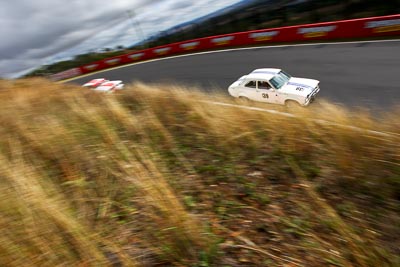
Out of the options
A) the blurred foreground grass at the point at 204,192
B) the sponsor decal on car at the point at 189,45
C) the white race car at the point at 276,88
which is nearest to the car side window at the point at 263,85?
the white race car at the point at 276,88

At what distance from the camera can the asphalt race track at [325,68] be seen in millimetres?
10064

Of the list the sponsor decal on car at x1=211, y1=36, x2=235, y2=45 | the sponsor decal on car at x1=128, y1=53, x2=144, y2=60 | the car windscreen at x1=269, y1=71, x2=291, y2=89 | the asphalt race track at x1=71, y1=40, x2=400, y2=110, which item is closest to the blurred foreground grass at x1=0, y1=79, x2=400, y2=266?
the car windscreen at x1=269, y1=71, x2=291, y2=89

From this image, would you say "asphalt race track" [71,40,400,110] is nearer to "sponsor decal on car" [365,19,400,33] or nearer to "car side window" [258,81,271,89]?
"sponsor decal on car" [365,19,400,33]

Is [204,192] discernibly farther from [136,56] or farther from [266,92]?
[136,56]

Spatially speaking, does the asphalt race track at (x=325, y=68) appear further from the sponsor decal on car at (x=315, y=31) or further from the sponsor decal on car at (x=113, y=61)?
the sponsor decal on car at (x=113, y=61)

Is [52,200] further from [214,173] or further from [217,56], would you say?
[217,56]

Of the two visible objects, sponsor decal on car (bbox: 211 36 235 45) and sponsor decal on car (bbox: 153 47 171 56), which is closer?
sponsor decal on car (bbox: 211 36 235 45)

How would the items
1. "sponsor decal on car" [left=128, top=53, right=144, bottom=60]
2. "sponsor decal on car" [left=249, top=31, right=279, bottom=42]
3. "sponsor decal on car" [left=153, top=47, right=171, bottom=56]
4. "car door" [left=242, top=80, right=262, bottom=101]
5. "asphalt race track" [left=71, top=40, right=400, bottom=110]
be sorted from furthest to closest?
"sponsor decal on car" [left=128, top=53, right=144, bottom=60], "sponsor decal on car" [left=153, top=47, right=171, bottom=56], "sponsor decal on car" [left=249, top=31, right=279, bottom=42], "car door" [left=242, top=80, right=262, bottom=101], "asphalt race track" [left=71, top=40, right=400, bottom=110]

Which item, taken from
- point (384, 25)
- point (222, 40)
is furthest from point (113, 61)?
point (384, 25)

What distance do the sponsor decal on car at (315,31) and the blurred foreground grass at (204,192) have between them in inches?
583

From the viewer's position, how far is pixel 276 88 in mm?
9922

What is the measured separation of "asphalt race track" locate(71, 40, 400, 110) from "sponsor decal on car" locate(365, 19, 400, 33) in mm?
989

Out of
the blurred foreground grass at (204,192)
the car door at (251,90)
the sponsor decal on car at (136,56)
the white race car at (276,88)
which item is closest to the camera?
the blurred foreground grass at (204,192)

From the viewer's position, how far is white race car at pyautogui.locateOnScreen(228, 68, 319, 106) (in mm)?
9414
